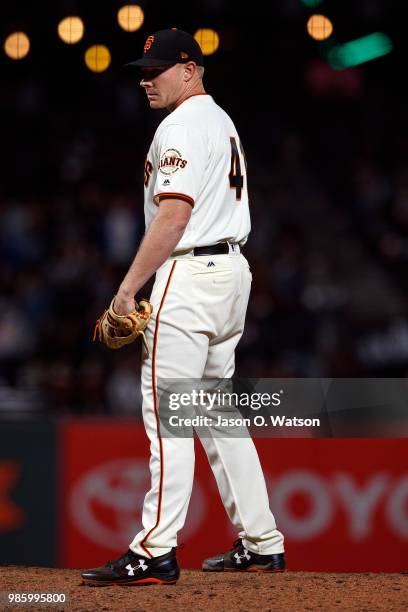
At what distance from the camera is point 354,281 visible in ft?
34.1

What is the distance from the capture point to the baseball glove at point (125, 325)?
13.0 feet

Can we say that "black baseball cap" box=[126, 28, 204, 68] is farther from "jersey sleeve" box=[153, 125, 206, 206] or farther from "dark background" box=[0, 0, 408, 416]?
"dark background" box=[0, 0, 408, 416]

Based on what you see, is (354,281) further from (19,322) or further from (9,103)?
(9,103)

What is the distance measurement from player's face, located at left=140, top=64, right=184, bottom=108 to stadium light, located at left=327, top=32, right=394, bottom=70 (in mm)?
5865

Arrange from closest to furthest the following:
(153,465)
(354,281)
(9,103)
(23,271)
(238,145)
Answer: (153,465)
(238,145)
(23,271)
(354,281)
(9,103)

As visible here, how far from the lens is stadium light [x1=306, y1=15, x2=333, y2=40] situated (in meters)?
8.08

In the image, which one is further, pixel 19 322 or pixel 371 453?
pixel 19 322

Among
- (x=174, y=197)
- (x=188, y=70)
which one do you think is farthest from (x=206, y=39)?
(x=174, y=197)

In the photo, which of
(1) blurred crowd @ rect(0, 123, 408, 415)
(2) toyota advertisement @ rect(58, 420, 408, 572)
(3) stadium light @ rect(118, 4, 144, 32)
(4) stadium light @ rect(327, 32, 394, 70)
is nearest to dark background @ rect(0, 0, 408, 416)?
(1) blurred crowd @ rect(0, 123, 408, 415)

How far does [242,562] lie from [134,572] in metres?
0.53

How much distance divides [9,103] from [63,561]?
770 cm

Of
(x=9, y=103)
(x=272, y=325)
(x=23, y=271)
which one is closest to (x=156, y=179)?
(x=272, y=325)

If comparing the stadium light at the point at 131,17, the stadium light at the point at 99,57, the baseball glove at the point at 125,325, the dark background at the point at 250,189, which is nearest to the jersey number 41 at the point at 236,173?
the baseball glove at the point at 125,325

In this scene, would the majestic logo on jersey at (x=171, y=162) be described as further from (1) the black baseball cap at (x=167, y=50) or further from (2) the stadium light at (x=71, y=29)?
(2) the stadium light at (x=71, y=29)
